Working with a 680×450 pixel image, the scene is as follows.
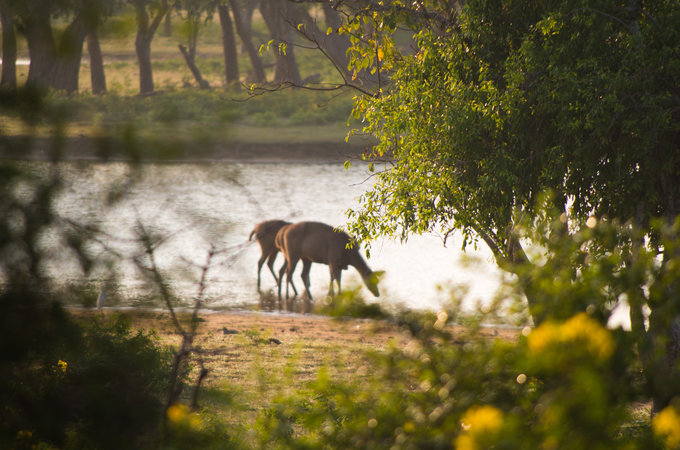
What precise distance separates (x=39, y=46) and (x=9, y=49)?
0.11 m

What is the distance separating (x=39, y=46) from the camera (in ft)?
9.84

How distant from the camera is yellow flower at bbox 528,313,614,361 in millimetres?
2016

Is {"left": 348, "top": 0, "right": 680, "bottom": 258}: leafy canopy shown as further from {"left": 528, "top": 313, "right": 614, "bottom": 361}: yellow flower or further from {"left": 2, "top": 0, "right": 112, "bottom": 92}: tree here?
{"left": 528, "top": 313, "right": 614, "bottom": 361}: yellow flower

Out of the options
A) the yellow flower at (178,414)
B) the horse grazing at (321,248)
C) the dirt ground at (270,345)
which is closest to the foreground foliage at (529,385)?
the yellow flower at (178,414)

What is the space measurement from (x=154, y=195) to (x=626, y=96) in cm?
502

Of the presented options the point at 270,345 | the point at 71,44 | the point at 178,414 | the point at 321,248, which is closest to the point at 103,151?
the point at 71,44

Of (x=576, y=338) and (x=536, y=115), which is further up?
(x=536, y=115)

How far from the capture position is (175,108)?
118 inches

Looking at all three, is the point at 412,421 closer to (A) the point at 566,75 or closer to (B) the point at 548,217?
(B) the point at 548,217

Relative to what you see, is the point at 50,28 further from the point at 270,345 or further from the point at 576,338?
the point at 270,345

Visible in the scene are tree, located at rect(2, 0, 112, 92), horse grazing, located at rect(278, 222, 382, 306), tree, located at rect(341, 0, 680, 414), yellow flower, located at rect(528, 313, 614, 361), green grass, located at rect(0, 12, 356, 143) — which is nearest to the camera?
yellow flower, located at rect(528, 313, 614, 361)

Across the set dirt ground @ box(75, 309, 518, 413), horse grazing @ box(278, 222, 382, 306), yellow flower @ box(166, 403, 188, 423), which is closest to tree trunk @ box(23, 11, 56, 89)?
yellow flower @ box(166, 403, 188, 423)

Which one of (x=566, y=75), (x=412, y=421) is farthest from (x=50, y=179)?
(x=566, y=75)

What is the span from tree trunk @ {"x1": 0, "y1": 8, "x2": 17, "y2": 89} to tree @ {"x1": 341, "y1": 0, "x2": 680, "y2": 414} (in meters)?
4.18
